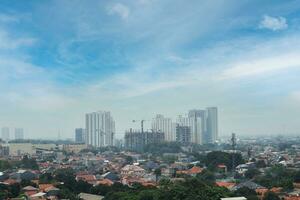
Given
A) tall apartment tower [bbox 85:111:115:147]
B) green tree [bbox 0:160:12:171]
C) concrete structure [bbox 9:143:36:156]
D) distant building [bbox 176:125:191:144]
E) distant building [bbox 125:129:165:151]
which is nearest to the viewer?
green tree [bbox 0:160:12:171]

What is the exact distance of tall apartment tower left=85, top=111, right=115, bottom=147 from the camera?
50.3 metres

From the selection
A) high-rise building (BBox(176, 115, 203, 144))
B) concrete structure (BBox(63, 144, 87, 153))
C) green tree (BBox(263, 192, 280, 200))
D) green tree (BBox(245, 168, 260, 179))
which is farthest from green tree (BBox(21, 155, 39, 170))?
high-rise building (BBox(176, 115, 203, 144))

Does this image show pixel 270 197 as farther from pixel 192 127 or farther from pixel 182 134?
pixel 192 127

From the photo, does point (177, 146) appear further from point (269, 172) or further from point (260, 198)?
point (260, 198)

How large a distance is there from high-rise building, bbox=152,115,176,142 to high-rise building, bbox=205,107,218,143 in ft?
29.9

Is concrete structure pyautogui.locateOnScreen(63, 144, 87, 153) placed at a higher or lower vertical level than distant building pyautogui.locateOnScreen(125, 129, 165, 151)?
lower

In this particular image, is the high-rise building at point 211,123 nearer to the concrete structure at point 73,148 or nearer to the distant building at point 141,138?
the distant building at point 141,138

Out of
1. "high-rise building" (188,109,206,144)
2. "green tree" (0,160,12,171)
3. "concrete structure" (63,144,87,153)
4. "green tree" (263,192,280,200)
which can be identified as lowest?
"concrete structure" (63,144,87,153)

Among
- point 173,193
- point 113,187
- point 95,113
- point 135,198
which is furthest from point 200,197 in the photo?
point 95,113

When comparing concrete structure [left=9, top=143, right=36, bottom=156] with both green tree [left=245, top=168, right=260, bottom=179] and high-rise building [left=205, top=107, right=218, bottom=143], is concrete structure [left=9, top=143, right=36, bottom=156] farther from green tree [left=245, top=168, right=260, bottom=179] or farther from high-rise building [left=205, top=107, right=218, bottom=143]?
green tree [left=245, top=168, right=260, bottom=179]

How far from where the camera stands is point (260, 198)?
38.6ft

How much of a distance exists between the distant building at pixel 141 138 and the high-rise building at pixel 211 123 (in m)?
13.7

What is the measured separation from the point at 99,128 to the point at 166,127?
7675 millimetres

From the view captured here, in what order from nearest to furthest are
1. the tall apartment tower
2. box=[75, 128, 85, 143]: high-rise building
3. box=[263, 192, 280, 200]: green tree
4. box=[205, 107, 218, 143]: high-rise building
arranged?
box=[263, 192, 280, 200]: green tree, the tall apartment tower, box=[205, 107, 218, 143]: high-rise building, box=[75, 128, 85, 143]: high-rise building
